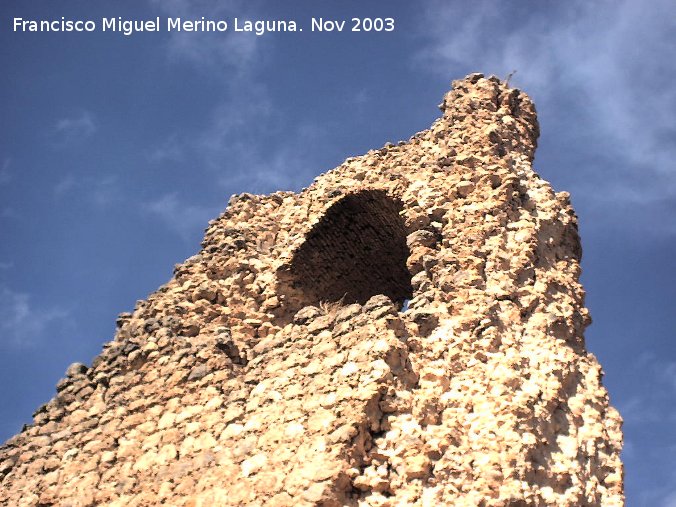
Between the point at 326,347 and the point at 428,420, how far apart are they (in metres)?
1.18

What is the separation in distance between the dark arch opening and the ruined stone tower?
26 mm

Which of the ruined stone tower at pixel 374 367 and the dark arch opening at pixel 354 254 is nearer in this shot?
the ruined stone tower at pixel 374 367

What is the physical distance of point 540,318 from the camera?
8273 millimetres

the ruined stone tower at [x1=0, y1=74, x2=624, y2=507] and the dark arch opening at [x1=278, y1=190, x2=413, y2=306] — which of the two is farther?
the dark arch opening at [x1=278, y1=190, x2=413, y2=306]

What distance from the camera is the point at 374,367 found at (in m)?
7.28

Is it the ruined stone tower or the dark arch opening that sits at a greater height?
the dark arch opening

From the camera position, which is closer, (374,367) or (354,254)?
(374,367)

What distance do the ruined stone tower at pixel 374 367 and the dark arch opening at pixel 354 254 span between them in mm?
26

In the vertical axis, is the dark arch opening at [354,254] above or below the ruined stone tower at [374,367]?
above

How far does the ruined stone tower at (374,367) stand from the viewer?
6.90 meters

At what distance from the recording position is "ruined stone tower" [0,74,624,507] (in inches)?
272

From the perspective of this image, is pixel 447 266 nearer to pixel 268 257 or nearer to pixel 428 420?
pixel 428 420

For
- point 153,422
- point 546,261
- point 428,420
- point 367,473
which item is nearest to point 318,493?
point 367,473

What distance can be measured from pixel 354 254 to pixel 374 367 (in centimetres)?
428
